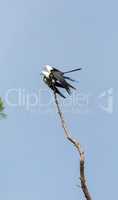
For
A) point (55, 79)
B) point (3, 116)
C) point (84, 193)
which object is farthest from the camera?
point (3, 116)

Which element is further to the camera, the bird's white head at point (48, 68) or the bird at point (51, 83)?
the bird's white head at point (48, 68)

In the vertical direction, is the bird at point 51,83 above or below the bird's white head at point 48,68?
below

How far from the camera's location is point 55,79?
13805 mm

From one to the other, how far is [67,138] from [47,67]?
189 centimetres

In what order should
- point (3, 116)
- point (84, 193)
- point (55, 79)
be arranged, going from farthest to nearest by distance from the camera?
point (3, 116) → point (55, 79) → point (84, 193)

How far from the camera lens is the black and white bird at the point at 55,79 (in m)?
13.5

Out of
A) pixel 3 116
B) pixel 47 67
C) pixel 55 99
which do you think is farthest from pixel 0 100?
pixel 55 99

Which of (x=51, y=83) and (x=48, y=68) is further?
(x=48, y=68)

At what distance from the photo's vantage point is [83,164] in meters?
13.0

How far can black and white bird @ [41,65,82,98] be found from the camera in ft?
44.4

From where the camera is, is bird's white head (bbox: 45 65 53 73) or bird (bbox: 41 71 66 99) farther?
bird's white head (bbox: 45 65 53 73)

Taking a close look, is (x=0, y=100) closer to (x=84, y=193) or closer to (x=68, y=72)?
(x=68, y=72)

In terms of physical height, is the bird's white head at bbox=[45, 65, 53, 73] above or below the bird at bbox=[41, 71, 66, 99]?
above

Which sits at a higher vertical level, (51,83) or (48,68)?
(48,68)
